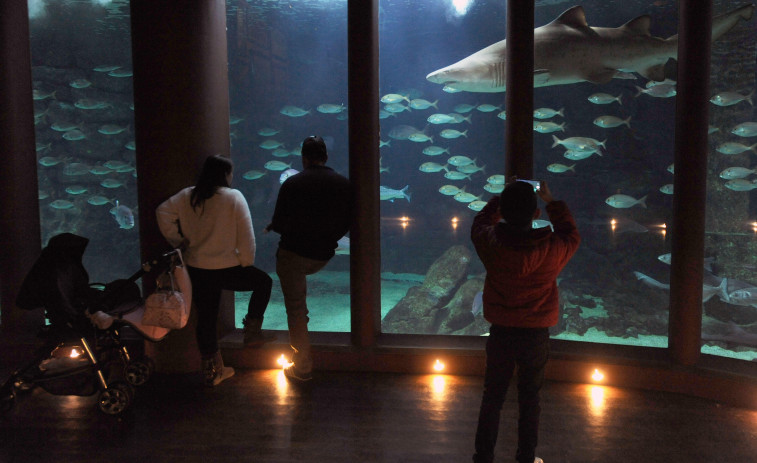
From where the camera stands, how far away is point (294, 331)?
3584 millimetres

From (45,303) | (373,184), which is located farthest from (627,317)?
(45,303)

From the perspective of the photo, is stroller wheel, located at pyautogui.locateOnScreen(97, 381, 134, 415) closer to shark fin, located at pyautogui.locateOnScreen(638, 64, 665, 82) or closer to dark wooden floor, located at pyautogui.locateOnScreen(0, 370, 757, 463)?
dark wooden floor, located at pyautogui.locateOnScreen(0, 370, 757, 463)

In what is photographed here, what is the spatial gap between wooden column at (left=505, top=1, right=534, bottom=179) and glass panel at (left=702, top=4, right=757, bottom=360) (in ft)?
16.8

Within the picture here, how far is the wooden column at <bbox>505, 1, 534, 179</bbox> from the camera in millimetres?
3641

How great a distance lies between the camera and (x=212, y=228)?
11.0 ft

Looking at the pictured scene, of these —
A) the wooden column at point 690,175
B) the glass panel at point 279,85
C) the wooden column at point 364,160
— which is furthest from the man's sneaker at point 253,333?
the glass panel at point 279,85

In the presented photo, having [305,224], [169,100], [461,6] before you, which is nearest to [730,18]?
[305,224]

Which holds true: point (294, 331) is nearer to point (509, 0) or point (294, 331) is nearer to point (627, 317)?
point (509, 0)

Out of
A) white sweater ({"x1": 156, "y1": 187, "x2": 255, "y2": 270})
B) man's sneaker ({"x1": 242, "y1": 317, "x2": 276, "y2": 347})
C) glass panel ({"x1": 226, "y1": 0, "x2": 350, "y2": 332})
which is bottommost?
man's sneaker ({"x1": 242, "y1": 317, "x2": 276, "y2": 347})

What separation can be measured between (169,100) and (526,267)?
9.93 feet

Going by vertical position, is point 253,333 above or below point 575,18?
below

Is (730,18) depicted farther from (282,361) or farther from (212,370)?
(212,370)

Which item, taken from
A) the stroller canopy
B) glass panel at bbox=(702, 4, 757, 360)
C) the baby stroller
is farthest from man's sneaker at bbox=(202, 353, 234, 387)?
glass panel at bbox=(702, 4, 757, 360)

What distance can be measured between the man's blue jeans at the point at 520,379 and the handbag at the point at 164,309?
2002mm
